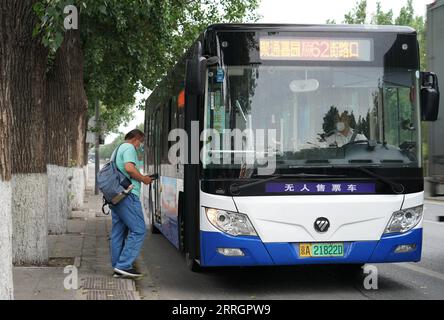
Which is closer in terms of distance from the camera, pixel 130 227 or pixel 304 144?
pixel 304 144

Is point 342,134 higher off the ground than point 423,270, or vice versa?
point 342,134

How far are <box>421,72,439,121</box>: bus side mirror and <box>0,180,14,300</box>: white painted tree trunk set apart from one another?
15.2 feet

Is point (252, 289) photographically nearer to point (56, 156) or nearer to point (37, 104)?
point (37, 104)

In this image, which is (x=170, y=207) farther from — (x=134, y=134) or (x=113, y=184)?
(x=113, y=184)

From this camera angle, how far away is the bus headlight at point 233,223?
24.2ft

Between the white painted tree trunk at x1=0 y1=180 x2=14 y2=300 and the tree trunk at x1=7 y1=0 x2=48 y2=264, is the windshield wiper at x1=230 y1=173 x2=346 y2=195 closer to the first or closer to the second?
the white painted tree trunk at x1=0 y1=180 x2=14 y2=300

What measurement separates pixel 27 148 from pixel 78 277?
217 centimetres

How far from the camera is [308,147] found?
7.53m

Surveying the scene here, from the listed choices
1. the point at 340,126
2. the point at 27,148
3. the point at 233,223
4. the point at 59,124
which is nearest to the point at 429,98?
the point at 340,126

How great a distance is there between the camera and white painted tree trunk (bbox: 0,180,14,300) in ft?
18.7

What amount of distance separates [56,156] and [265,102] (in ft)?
28.5

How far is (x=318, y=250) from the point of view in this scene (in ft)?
24.5

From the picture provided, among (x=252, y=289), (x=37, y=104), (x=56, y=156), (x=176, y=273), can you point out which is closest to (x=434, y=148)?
(x=252, y=289)

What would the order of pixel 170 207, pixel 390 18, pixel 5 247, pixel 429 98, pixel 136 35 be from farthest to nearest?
pixel 390 18 < pixel 136 35 < pixel 170 207 < pixel 429 98 < pixel 5 247
